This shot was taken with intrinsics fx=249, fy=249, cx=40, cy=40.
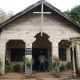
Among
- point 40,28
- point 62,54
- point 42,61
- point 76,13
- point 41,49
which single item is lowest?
point 42,61

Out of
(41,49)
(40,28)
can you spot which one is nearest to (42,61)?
(41,49)

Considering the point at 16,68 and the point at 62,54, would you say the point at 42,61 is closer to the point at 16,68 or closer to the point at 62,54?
the point at 16,68

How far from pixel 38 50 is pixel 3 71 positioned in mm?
5010

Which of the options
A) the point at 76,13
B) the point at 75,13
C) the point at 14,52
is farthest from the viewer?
the point at 75,13

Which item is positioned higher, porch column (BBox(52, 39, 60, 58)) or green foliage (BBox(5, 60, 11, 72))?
porch column (BBox(52, 39, 60, 58))

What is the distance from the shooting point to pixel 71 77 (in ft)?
62.9

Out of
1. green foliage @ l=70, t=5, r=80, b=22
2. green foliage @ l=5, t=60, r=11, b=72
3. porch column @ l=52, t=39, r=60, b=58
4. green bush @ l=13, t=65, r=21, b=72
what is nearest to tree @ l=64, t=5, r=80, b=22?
green foliage @ l=70, t=5, r=80, b=22

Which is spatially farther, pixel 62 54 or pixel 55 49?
pixel 62 54

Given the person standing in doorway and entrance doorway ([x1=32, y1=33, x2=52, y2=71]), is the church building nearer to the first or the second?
the person standing in doorway

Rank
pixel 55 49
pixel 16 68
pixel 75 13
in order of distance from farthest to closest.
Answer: pixel 75 13
pixel 16 68
pixel 55 49

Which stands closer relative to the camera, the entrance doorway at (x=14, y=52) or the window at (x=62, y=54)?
the entrance doorway at (x=14, y=52)

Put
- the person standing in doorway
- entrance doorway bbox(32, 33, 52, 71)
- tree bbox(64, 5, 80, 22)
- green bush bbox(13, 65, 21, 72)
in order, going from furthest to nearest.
Result: tree bbox(64, 5, 80, 22) → entrance doorway bbox(32, 33, 52, 71) → green bush bbox(13, 65, 21, 72) → the person standing in doorway

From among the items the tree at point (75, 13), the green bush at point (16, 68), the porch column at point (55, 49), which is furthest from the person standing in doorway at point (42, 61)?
the tree at point (75, 13)

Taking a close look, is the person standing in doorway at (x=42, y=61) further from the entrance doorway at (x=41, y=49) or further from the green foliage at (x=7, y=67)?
the green foliage at (x=7, y=67)
